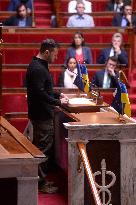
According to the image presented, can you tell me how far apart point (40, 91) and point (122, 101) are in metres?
0.46

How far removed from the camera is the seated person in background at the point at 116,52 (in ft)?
17.5

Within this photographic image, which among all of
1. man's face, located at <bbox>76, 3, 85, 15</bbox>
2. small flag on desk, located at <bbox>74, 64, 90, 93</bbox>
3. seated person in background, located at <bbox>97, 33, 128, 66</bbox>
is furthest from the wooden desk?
man's face, located at <bbox>76, 3, 85, 15</bbox>

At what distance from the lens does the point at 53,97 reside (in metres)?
3.37

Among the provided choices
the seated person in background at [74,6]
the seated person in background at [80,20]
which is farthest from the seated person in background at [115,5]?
the seated person in background at [80,20]

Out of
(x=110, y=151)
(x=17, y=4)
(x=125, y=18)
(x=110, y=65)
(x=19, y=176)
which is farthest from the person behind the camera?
(x=17, y=4)

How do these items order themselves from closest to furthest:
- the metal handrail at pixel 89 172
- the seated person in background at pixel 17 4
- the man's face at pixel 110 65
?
the metal handrail at pixel 89 172
the man's face at pixel 110 65
the seated person in background at pixel 17 4

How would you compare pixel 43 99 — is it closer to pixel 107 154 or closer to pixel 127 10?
pixel 107 154

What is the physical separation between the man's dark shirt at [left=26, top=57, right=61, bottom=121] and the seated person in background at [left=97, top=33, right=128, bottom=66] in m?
2.02

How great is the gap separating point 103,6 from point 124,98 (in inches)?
158

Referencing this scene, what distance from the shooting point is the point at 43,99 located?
329cm

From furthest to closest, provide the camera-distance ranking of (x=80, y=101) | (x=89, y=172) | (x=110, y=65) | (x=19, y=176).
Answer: (x=110, y=65), (x=80, y=101), (x=89, y=172), (x=19, y=176)

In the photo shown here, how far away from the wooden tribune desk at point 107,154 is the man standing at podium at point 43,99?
354mm

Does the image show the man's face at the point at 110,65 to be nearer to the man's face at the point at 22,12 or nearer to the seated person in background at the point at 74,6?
the man's face at the point at 22,12

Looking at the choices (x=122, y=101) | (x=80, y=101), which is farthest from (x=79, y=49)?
(x=122, y=101)
